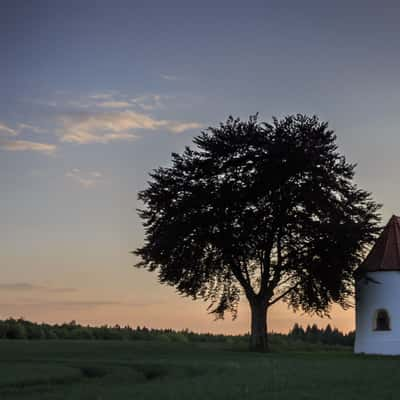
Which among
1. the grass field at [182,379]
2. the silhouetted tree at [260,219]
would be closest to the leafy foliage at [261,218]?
the silhouetted tree at [260,219]

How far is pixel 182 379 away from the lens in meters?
26.1

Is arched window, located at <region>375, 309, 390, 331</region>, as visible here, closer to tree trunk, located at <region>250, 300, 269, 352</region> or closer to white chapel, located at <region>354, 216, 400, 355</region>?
white chapel, located at <region>354, 216, 400, 355</region>

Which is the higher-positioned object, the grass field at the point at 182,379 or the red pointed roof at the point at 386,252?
the red pointed roof at the point at 386,252

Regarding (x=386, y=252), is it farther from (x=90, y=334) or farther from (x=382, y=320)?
(x=90, y=334)

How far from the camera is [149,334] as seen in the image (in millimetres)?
A: 64250

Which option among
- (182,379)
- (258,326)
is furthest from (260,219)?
(182,379)

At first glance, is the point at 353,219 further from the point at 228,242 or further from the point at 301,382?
the point at 301,382

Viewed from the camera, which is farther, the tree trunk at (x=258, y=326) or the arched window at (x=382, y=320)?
the arched window at (x=382, y=320)

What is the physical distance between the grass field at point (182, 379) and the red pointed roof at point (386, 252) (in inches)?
643

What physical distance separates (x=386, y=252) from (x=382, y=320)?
4.32m

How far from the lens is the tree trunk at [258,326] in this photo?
49375 millimetres

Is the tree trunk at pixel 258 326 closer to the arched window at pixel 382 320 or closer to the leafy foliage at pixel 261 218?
the leafy foliage at pixel 261 218

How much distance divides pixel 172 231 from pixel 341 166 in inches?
465

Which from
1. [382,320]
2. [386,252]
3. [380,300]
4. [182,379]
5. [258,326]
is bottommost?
[182,379]
